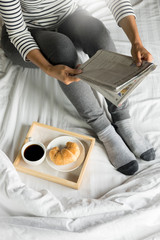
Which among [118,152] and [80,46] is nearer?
[118,152]

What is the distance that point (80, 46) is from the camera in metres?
0.96

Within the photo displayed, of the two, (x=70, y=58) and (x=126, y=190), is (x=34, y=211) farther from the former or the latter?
(x=70, y=58)

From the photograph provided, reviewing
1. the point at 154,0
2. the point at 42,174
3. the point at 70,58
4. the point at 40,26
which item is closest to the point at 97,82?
the point at 70,58

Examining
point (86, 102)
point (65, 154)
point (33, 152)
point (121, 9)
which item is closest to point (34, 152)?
point (33, 152)

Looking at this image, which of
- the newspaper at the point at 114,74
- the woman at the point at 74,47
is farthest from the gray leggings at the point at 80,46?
the newspaper at the point at 114,74

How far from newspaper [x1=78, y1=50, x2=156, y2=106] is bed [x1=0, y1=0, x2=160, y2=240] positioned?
27 centimetres

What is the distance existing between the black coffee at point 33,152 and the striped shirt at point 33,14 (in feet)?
1.00

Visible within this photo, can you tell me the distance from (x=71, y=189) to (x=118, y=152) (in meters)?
0.21

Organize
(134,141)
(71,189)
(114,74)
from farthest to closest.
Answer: (134,141)
(71,189)
(114,74)

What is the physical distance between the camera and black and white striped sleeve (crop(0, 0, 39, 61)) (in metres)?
0.75

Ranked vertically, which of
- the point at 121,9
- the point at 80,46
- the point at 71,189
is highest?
the point at 121,9

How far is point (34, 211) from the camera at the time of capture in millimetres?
627

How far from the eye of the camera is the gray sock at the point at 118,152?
81 centimetres

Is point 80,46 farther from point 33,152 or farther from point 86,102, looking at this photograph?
point 33,152
